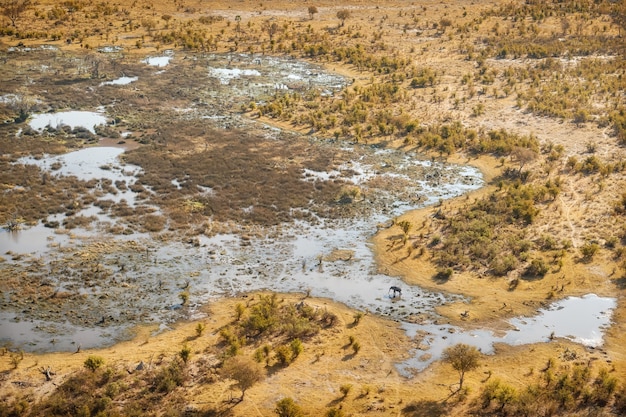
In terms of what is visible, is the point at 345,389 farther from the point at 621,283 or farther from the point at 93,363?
the point at 621,283

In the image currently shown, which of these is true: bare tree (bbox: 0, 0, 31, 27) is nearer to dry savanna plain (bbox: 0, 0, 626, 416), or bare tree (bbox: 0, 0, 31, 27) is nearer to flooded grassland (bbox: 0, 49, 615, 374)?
dry savanna plain (bbox: 0, 0, 626, 416)

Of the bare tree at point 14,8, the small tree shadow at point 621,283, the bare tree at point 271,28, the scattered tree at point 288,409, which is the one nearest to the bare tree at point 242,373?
the scattered tree at point 288,409

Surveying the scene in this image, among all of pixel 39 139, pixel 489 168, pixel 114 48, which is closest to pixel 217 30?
pixel 114 48

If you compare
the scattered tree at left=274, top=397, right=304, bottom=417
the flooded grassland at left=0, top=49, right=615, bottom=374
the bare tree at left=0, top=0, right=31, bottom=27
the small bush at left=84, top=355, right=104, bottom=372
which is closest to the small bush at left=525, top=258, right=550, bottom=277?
the flooded grassland at left=0, top=49, right=615, bottom=374

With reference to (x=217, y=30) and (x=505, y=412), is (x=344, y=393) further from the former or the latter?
(x=217, y=30)

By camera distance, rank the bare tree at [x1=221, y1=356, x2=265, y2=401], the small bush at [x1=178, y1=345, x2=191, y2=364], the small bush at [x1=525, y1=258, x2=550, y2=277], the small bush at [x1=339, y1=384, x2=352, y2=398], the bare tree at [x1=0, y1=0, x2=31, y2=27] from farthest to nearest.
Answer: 1. the bare tree at [x1=0, y1=0, x2=31, y2=27]
2. the small bush at [x1=525, y1=258, x2=550, y2=277]
3. the small bush at [x1=178, y1=345, x2=191, y2=364]
4. the small bush at [x1=339, y1=384, x2=352, y2=398]
5. the bare tree at [x1=221, y1=356, x2=265, y2=401]

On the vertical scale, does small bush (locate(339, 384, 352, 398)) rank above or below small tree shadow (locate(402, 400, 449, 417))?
above

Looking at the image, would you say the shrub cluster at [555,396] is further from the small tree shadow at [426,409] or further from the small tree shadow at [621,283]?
the small tree shadow at [621,283]
